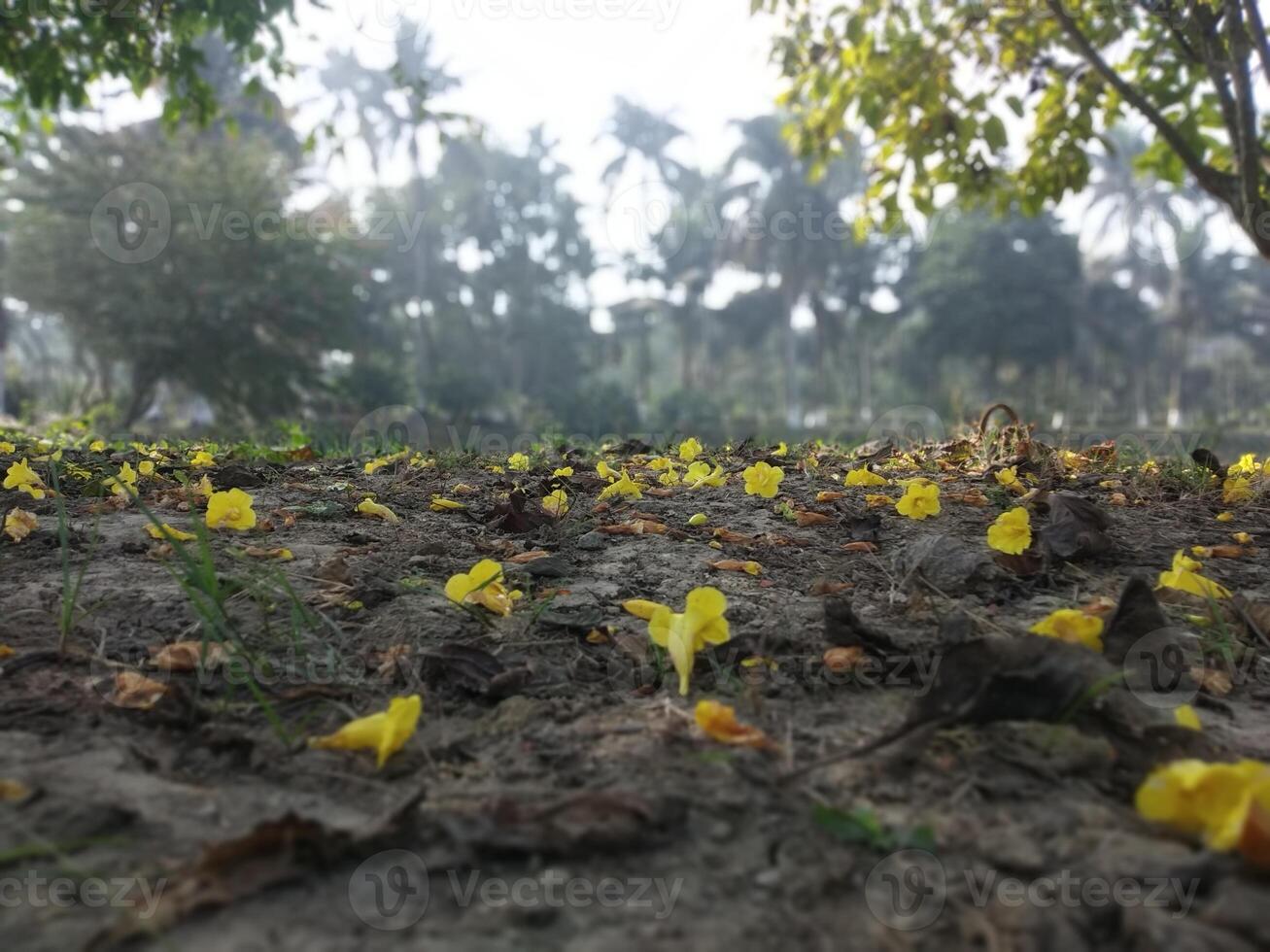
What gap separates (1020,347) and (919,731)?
123 ft

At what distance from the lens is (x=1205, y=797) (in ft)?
2.96

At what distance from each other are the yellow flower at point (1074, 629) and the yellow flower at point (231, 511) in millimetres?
1660

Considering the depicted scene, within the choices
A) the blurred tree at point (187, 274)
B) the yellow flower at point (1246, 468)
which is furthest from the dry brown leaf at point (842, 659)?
the blurred tree at point (187, 274)

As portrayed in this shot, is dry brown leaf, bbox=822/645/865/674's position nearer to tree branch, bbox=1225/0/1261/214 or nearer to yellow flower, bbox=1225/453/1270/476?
yellow flower, bbox=1225/453/1270/476

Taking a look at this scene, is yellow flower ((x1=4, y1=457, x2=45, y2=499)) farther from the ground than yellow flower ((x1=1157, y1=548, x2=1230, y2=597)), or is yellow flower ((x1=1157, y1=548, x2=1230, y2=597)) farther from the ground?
yellow flower ((x1=4, y1=457, x2=45, y2=499))

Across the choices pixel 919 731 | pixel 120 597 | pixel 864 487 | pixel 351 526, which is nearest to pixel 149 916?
pixel 919 731

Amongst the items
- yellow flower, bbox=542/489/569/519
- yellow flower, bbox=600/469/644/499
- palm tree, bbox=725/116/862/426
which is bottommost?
yellow flower, bbox=542/489/569/519

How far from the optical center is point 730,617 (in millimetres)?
1670

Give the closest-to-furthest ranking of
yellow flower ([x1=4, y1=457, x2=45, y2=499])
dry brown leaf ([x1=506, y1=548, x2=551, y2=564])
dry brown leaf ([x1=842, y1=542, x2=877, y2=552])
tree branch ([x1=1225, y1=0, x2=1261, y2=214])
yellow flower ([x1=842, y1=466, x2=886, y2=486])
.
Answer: dry brown leaf ([x1=506, y1=548, x2=551, y2=564])
dry brown leaf ([x1=842, y1=542, x2=877, y2=552])
yellow flower ([x1=4, y1=457, x2=45, y2=499])
yellow flower ([x1=842, y1=466, x2=886, y2=486])
tree branch ([x1=1225, y1=0, x2=1261, y2=214])

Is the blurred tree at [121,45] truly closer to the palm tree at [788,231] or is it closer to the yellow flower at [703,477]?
the yellow flower at [703,477]

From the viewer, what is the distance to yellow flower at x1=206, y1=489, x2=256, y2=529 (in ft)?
6.31

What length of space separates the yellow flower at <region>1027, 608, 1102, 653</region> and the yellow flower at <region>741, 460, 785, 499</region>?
3.91ft

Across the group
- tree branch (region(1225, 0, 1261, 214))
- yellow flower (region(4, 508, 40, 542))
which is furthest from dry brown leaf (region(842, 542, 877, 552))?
tree branch (region(1225, 0, 1261, 214))

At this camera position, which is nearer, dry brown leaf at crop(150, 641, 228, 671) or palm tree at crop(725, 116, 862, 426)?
dry brown leaf at crop(150, 641, 228, 671)
